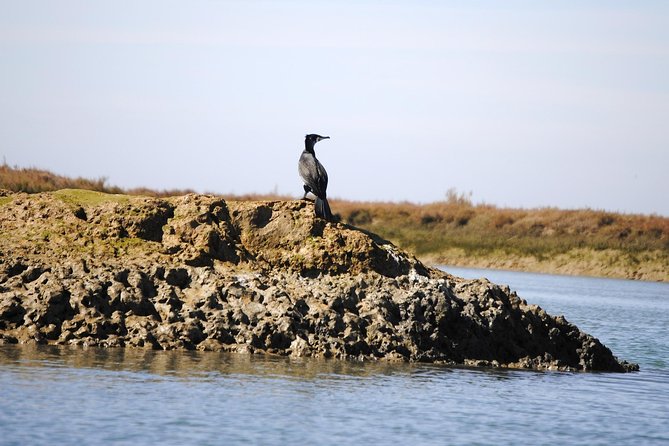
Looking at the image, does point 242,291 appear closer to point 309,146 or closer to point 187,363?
Answer: point 187,363

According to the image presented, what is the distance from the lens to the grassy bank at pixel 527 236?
55312 mm

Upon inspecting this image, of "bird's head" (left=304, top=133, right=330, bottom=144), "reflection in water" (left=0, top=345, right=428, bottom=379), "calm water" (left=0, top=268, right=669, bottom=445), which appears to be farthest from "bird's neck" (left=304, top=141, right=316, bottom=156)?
"calm water" (left=0, top=268, right=669, bottom=445)

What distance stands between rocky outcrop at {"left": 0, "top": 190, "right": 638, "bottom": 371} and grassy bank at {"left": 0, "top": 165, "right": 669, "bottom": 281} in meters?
36.7

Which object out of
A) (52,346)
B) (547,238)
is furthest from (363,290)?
(547,238)

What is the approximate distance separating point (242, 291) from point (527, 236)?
4489cm

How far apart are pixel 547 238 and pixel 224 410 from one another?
158 ft

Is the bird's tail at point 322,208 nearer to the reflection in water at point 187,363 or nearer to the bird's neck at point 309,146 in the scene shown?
the bird's neck at point 309,146

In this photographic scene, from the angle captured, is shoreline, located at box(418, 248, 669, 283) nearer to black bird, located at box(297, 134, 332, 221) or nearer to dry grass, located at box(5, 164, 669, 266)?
dry grass, located at box(5, 164, 669, 266)

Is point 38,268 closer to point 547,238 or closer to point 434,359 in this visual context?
point 434,359

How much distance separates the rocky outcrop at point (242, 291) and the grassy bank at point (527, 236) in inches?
1443

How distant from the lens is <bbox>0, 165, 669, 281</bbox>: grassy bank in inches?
2178

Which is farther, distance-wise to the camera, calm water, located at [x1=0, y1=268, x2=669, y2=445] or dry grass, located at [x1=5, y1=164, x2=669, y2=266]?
dry grass, located at [x1=5, y1=164, x2=669, y2=266]

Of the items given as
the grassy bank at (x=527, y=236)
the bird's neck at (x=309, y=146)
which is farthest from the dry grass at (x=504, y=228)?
the bird's neck at (x=309, y=146)

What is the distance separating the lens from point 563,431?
13.7 m
